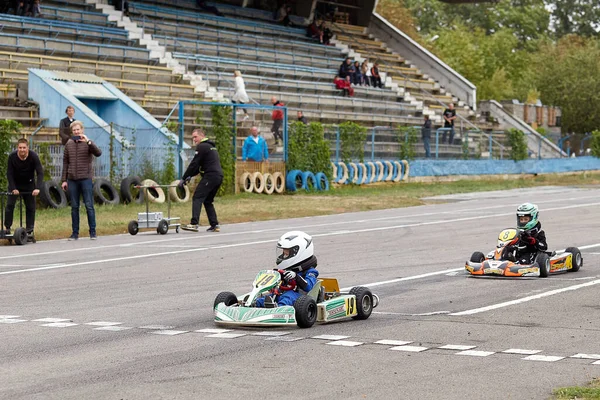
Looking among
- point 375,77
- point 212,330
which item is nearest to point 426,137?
point 375,77

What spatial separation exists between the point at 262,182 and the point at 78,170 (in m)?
12.9

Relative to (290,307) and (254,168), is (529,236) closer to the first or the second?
(290,307)

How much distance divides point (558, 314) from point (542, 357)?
246 cm

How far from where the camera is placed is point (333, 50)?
51.4 meters

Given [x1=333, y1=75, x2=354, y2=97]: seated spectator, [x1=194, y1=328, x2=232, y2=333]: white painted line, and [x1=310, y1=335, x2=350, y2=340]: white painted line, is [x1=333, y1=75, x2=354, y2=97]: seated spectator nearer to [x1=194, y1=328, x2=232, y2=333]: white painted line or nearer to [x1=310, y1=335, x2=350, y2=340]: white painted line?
[x1=194, y1=328, x2=232, y2=333]: white painted line

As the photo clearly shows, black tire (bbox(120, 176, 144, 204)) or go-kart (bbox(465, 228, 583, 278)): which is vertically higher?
black tire (bbox(120, 176, 144, 204))

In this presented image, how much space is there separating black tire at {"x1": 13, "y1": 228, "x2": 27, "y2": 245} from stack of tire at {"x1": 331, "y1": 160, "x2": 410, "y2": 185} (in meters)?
18.0

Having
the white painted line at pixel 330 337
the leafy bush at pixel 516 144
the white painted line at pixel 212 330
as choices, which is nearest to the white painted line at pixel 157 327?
the white painted line at pixel 212 330

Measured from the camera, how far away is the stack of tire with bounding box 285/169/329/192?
34.5 metres

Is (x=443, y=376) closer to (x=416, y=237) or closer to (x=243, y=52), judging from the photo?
(x=416, y=237)

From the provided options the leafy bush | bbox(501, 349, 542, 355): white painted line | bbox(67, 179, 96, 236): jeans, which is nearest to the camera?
bbox(501, 349, 542, 355): white painted line

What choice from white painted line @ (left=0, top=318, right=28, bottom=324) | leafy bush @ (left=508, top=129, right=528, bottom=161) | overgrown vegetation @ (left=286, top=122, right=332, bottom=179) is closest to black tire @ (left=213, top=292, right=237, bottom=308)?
white painted line @ (left=0, top=318, right=28, bottom=324)

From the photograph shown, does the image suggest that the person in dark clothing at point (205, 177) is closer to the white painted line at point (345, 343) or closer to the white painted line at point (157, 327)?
the white painted line at point (157, 327)

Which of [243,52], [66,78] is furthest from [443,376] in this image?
[243,52]
